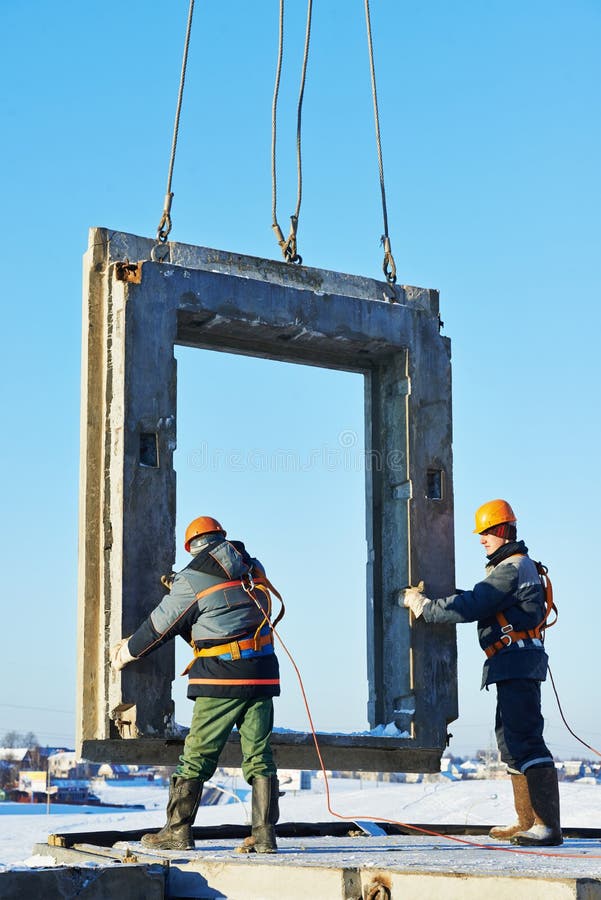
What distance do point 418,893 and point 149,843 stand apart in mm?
1688

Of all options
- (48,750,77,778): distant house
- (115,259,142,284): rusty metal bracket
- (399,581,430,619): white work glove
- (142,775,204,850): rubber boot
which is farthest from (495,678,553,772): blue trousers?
(48,750,77,778): distant house

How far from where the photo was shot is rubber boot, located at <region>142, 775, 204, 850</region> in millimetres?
5746

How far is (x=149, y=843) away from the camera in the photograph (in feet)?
19.0

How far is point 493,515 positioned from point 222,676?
1917mm

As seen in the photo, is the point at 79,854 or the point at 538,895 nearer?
the point at 538,895

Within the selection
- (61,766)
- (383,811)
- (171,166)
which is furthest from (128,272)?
(61,766)

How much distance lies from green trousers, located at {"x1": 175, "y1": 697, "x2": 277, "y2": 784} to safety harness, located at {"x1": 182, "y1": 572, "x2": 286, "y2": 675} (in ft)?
0.70

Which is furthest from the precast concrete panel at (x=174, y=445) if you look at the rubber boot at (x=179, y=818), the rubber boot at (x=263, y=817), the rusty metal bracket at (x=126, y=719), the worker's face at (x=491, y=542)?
the rubber boot at (x=263, y=817)

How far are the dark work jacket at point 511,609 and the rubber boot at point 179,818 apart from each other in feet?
5.76

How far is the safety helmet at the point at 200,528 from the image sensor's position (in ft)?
20.1

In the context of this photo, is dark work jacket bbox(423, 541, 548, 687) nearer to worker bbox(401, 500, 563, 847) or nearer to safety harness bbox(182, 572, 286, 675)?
worker bbox(401, 500, 563, 847)

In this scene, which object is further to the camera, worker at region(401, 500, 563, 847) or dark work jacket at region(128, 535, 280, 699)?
worker at region(401, 500, 563, 847)

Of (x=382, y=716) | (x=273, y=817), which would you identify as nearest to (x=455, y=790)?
(x=382, y=716)

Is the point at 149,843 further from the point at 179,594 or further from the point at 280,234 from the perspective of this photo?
the point at 280,234
